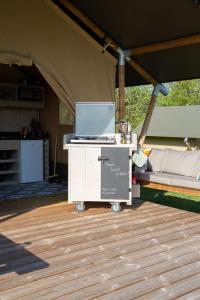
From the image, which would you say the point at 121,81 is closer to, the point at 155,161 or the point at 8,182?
the point at 155,161

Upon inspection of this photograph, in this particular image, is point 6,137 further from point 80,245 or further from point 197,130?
point 197,130

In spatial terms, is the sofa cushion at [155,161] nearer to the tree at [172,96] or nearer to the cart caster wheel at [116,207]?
the cart caster wheel at [116,207]

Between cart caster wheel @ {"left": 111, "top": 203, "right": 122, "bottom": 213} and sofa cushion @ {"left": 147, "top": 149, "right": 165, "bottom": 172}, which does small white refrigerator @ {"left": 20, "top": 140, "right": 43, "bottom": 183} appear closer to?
sofa cushion @ {"left": 147, "top": 149, "right": 165, "bottom": 172}

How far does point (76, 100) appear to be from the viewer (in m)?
4.86

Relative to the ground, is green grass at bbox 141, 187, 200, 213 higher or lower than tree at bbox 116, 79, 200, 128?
lower

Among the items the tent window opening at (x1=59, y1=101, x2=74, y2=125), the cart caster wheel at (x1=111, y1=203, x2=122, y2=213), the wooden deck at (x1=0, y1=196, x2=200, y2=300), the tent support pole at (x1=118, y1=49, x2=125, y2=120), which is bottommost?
the wooden deck at (x1=0, y1=196, x2=200, y2=300)

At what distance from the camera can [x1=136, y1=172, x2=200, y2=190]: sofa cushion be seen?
524 cm

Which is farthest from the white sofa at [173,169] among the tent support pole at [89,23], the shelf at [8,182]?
the shelf at [8,182]

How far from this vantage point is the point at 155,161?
652cm

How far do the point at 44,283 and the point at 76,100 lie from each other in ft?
9.61

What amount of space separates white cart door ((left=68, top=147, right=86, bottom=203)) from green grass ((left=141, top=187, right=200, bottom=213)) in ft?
7.95

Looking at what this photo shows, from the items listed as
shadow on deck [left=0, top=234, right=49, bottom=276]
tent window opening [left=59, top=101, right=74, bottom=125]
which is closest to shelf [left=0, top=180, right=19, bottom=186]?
tent window opening [left=59, top=101, right=74, bottom=125]

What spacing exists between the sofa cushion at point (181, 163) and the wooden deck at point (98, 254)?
5.72 feet

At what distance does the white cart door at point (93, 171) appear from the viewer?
13.4 ft
